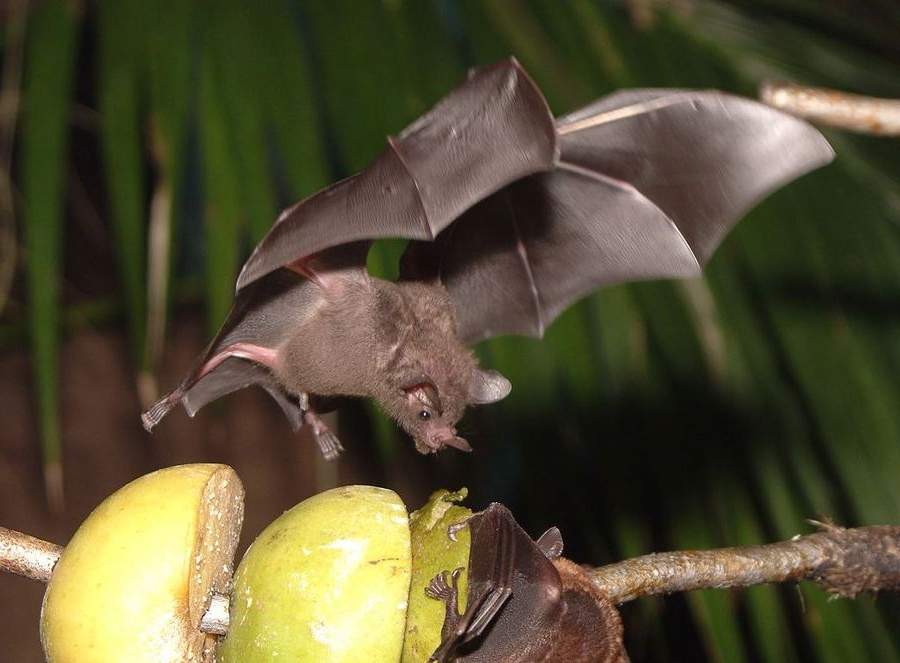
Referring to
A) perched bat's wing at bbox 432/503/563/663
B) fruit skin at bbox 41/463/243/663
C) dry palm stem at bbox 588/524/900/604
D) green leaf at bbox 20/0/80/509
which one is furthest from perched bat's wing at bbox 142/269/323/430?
dry palm stem at bbox 588/524/900/604

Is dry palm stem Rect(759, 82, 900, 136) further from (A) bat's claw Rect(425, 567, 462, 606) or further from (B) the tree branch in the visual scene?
(B) the tree branch

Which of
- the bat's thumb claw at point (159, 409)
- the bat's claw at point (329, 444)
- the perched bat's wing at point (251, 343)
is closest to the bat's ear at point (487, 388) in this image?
the bat's claw at point (329, 444)

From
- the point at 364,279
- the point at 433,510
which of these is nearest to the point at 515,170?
the point at 364,279

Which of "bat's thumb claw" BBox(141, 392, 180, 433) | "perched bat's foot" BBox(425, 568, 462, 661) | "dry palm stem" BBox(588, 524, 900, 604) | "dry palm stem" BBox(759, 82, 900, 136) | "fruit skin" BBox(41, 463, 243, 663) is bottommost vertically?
"dry palm stem" BBox(588, 524, 900, 604)

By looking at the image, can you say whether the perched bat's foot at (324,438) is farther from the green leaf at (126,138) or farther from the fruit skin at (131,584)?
the fruit skin at (131,584)

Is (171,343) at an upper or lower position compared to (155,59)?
lower

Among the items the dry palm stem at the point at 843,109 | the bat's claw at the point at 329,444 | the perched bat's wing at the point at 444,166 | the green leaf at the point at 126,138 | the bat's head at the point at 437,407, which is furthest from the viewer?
the green leaf at the point at 126,138

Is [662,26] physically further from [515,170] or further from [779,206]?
[515,170]
